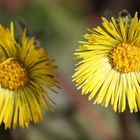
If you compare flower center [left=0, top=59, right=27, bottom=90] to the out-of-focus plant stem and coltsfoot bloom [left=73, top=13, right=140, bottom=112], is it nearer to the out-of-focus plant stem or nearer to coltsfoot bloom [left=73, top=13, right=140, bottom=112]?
coltsfoot bloom [left=73, top=13, right=140, bottom=112]

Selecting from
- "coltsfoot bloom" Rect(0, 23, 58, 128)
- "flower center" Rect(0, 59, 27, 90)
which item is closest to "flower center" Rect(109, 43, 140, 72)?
"coltsfoot bloom" Rect(0, 23, 58, 128)

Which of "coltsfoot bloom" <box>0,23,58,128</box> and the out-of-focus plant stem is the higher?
"coltsfoot bloom" <box>0,23,58,128</box>

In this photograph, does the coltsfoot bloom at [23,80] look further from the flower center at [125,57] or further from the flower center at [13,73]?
the flower center at [125,57]

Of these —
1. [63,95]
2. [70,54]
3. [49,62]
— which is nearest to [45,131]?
[63,95]

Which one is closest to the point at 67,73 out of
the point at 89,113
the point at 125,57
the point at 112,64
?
the point at 89,113

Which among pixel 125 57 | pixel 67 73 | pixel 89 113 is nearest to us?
pixel 125 57

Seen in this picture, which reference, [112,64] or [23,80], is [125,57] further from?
[23,80]

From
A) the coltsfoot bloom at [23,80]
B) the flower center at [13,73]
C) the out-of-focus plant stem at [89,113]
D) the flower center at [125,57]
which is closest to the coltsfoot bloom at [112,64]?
the flower center at [125,57]
